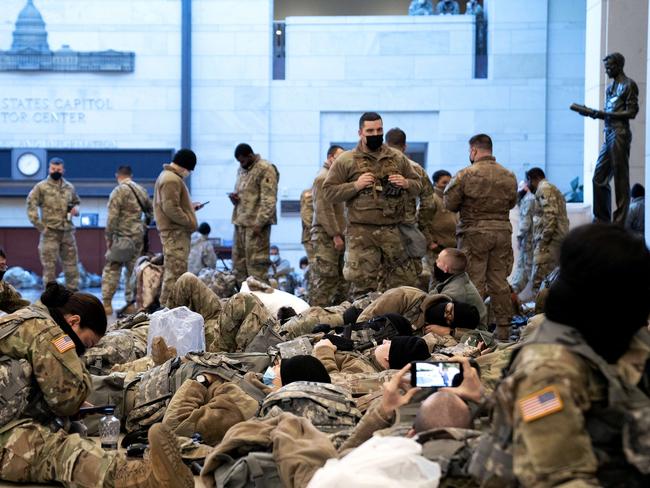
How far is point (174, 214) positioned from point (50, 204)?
385 cm

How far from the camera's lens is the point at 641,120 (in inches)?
592

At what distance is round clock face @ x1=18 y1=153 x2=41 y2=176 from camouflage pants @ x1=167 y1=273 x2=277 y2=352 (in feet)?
51.5

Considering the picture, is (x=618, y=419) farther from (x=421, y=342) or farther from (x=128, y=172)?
(x=128, y=172)

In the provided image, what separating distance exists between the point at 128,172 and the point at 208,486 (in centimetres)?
998

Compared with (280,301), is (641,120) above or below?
above

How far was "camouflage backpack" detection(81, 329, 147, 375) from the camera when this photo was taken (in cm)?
659

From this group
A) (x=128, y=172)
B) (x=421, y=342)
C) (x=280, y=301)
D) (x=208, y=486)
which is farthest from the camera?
(x=128, y=172)

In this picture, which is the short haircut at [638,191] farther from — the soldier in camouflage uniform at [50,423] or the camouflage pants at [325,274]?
the soldier in camouflage uniform at [50,423]

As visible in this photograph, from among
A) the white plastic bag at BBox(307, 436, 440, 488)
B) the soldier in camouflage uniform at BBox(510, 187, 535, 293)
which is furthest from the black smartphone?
the soldier in camouflage uniform at BBox(510, 187, 535, 293)

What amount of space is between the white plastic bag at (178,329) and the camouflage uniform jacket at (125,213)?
6.39 metres

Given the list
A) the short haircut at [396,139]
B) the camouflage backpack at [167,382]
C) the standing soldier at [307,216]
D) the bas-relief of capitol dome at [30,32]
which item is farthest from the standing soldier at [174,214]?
the bas-relief of capitol dome at [30,32]

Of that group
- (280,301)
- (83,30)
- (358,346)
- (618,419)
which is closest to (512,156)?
(83,30)

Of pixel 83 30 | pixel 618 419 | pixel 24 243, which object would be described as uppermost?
pixel 83 30

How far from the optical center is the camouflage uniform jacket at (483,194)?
30.2 ft
